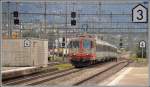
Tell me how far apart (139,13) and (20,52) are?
17480 millimetres

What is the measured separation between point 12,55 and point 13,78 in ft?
23.4

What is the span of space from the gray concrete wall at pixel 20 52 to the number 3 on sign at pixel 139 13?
16.3 m

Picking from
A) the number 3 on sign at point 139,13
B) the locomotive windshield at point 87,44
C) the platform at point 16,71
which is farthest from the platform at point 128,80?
the locomotive windshield at point 87,44

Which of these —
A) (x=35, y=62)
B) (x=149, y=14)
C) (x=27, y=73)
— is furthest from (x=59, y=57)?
(x=149, y=14)

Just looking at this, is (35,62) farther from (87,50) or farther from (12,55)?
(87,50)

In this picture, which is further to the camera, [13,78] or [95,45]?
[95,45]

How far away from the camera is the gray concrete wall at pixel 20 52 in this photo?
95.5 feet

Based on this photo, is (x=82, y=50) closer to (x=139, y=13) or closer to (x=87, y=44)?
(x=87, y=44)

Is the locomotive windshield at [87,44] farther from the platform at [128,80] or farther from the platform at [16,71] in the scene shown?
the platform at [128,80]

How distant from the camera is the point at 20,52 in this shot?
29.6 m

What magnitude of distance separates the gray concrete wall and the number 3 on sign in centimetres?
1627

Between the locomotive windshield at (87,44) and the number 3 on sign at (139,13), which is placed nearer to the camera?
the number 3 on sign at (139,13)

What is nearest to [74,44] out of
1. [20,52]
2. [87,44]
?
[87,44]

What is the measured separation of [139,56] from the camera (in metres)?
48.8
